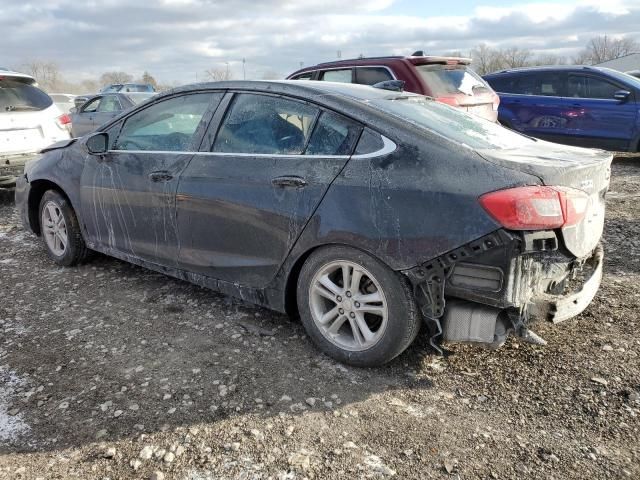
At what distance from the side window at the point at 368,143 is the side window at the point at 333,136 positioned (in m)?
0.04

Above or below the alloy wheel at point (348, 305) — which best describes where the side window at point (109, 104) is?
above

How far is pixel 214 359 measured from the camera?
10.5 feet

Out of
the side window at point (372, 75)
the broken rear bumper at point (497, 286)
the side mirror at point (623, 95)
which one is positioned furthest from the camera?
the side mirror at point (623, 95)

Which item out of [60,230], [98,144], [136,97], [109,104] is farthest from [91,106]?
[98,144]

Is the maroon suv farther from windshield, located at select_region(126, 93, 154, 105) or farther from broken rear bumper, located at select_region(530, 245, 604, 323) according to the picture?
windshield, located at select_region(126, 93, 154, 105)

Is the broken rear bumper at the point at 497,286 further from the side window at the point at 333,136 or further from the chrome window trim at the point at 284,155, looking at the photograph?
the side window at the point at 333,136

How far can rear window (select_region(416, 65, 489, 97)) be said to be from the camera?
733 cm

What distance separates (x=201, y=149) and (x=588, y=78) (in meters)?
8.20

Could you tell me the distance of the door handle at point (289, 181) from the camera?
3.04m

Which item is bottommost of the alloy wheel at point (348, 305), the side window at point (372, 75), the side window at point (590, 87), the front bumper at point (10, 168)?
the alloy wheel at point (348, 305)

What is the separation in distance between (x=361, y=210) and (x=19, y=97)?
6.41 metres

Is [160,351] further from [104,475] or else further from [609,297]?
[609,297]

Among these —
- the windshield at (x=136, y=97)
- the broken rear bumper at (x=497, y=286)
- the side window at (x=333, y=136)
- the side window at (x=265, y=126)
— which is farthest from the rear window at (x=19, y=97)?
the broken rear bumper at (x=497, y=286)

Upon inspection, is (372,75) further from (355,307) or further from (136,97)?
(136,97)
